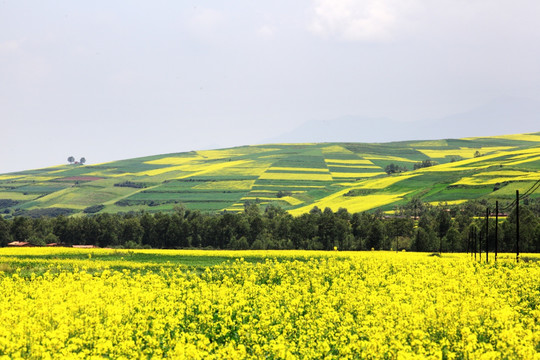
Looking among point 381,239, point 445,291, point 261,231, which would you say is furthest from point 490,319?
point 261,231

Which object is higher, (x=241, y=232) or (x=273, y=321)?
(x=273, y=321)

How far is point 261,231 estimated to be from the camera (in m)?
122

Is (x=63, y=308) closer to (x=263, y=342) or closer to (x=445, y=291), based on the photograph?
(x=263, y=342)

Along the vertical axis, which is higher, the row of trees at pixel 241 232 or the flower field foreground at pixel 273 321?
the flower field foreground at pixel 273 321

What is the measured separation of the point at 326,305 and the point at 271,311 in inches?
120

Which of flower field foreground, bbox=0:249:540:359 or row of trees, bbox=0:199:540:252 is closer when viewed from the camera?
flower field foreground, bbox=0:249:540:359

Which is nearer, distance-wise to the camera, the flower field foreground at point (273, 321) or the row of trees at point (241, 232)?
the flower field foreground at point (273, 321)

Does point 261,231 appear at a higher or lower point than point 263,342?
lower

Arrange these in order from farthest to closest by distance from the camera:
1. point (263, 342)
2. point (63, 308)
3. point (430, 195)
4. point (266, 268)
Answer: point (430, 195)
point (266, 268)
point (63, 308)
point (263, 342)

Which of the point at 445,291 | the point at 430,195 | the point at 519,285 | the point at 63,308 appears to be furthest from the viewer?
the point at 430,195

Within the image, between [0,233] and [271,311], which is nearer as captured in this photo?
[271,311]

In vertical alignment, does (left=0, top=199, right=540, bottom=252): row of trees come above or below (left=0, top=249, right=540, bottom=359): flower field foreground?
below

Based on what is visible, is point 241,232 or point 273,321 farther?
point 241,232

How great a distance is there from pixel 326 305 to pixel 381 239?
86708 millimetres
